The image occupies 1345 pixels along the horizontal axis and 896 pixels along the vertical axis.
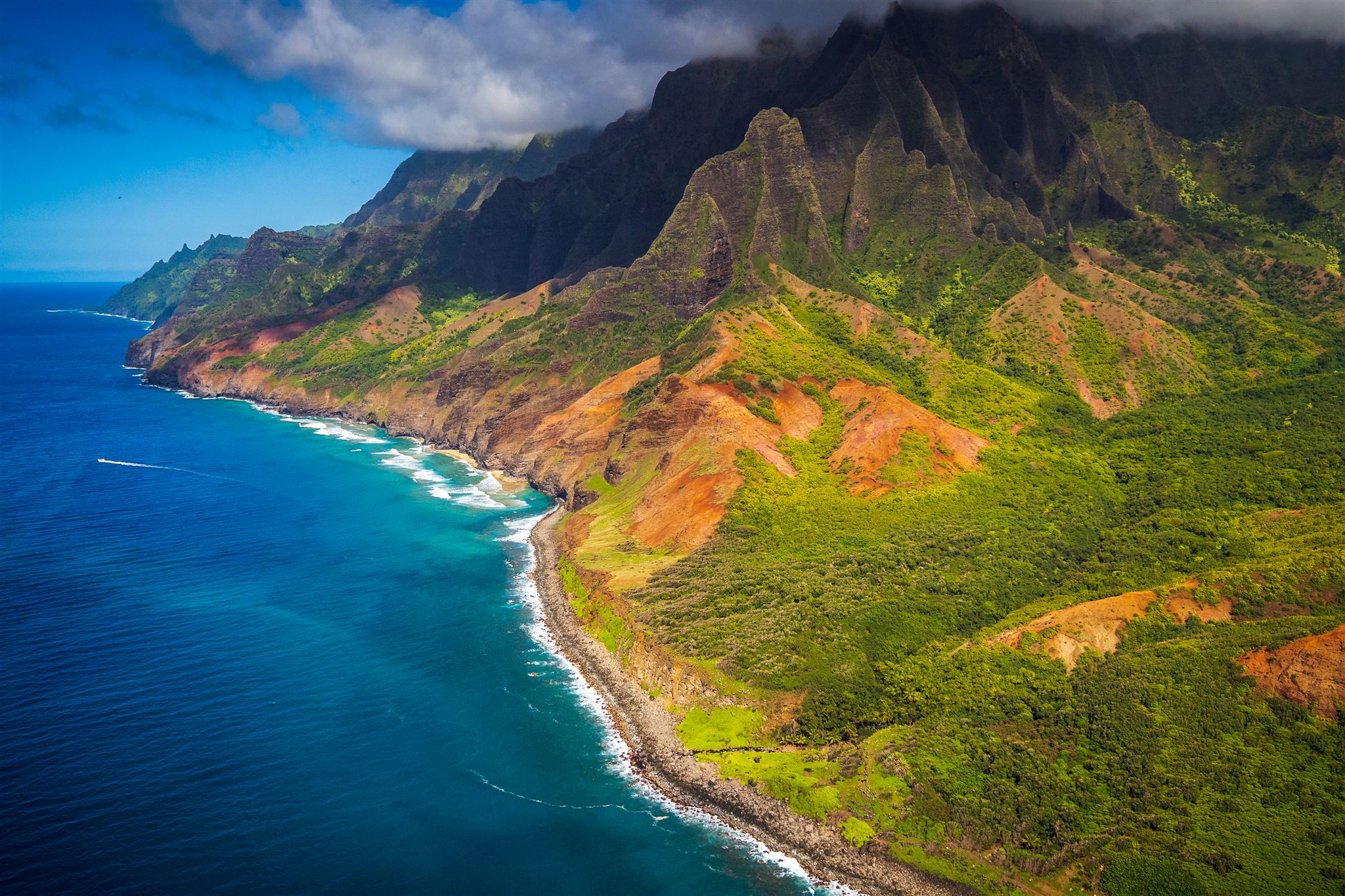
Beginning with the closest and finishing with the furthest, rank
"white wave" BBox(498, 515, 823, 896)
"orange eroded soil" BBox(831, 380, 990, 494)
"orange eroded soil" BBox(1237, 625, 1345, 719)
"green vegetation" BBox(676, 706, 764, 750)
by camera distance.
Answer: "orange eroded soil" BBox(1237, 625, 1345, 719) < "white wave" BBox(498, 515, 823, 896) < "green vegetation" BBox(676, 706, 764, 750) < "orange eroded soil" BBox(831, 380, 990, 494)

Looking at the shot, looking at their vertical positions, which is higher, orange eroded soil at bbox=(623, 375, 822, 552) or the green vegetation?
orange eroded soil at bbox=(623, 375, 822, 552)

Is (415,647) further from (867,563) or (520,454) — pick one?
(520,454)

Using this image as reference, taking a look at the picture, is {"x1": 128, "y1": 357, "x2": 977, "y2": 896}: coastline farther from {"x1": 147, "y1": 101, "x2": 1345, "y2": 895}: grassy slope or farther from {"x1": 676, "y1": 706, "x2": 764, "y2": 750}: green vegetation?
{"x1": 147, "y1": 101, "x2": 1345, "y2": 895}: grassy slope

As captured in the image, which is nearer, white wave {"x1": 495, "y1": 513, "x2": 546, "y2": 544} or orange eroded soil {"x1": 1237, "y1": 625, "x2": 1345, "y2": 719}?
orange eroded soil {"x1": 1237, "y1": 625, "x2": 1345, "y2": 719}

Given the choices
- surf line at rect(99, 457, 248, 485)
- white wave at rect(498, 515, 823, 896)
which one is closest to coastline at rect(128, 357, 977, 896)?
white wave at rect(498, 515, 823, 896)

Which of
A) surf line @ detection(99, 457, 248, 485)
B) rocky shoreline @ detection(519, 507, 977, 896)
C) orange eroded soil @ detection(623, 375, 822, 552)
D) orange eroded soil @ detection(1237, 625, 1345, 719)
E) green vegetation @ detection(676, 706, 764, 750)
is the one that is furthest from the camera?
surf line @ detection(99, 457, 248, 485)

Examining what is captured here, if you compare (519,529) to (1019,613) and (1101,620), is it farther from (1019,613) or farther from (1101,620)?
(1101,620)
